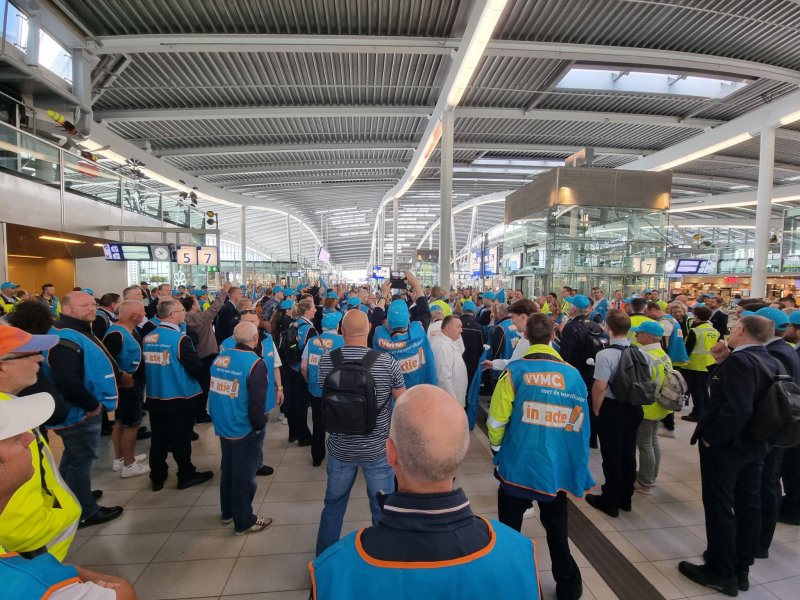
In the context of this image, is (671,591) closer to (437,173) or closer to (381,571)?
(381,571)

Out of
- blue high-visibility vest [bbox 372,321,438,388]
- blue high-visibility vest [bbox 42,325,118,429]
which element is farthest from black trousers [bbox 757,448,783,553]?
blue high-visibility vest [bbox 42,325,118,429]

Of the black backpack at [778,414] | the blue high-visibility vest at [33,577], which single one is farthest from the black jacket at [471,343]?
the blue high-visibility vest at [33,577]

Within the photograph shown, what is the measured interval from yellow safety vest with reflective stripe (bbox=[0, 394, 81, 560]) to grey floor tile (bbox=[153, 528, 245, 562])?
2006mm

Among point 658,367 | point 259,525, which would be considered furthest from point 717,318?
point 259,525

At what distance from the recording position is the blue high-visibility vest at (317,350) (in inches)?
170

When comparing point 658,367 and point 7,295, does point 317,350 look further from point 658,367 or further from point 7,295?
point 7,295

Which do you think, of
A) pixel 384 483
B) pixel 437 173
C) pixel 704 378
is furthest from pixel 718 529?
pixel 437 173

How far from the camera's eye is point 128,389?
4.36 meters

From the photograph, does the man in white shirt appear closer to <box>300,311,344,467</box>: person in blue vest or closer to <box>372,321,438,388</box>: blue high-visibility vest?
<box>372,321,438,388</box>: blue high-visibility vest

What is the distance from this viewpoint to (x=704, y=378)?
582 cm

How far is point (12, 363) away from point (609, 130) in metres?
19.8

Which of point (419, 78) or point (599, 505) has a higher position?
point (419, 78)

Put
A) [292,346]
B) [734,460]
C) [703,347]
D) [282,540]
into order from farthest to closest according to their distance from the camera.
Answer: [703,347], [292,346], [282,540], [734,460]

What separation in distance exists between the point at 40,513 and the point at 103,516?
9.78 ft
